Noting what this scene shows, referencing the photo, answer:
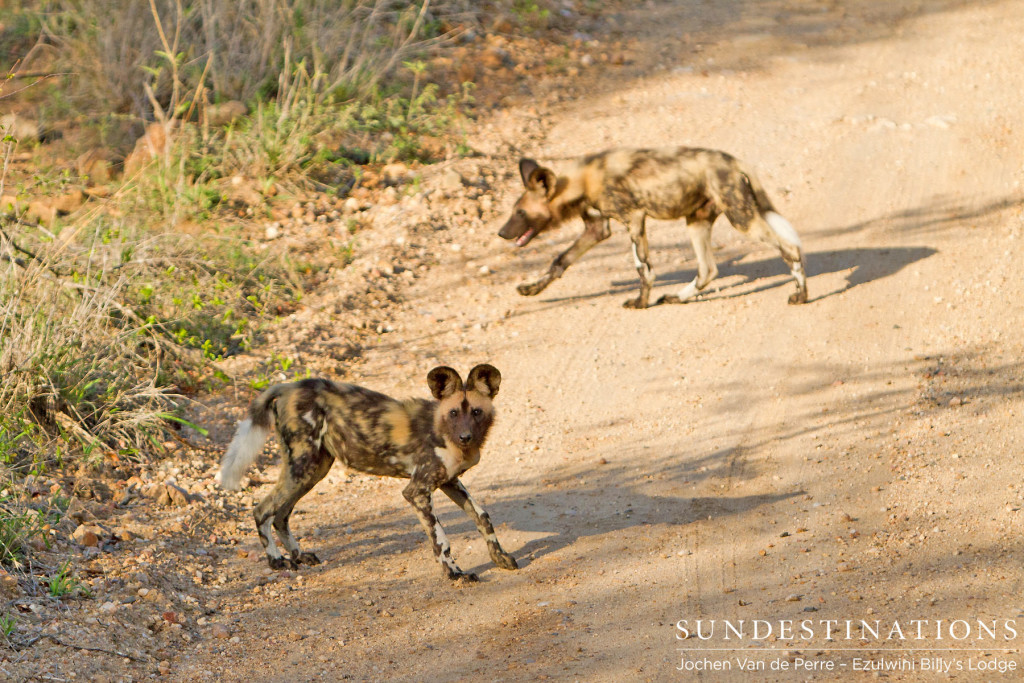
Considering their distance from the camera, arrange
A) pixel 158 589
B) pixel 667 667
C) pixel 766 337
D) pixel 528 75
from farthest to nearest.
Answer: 1. pixel 528 75
2. pixel 766 337
3. pixel 158 589
4. pixel 667 667

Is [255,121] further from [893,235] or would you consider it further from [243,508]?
[893,235]

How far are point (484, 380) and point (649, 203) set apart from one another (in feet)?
9.50

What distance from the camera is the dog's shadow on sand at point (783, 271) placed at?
7.27 m

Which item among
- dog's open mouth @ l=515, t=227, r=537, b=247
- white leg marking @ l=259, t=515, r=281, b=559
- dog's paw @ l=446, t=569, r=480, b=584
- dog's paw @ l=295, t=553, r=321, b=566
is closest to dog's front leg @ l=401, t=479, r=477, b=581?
dog's paw @ l=446, t=569, r=480, b=584

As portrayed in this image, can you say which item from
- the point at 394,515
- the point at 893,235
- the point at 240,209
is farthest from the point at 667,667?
the point at 240,209

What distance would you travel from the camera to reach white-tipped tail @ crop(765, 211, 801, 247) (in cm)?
687

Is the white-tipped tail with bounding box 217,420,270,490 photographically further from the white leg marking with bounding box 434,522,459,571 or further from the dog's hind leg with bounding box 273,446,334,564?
the white leg marking with bounding box 434,522,459,571

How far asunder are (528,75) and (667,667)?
325 inches

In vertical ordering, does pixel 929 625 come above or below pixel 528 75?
below

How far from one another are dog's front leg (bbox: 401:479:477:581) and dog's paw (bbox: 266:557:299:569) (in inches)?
24.9

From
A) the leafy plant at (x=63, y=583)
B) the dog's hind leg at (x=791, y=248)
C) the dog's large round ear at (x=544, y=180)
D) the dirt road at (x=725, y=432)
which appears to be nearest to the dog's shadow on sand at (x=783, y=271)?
the dirt road at (x=725, y=432)

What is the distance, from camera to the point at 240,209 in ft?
27.2

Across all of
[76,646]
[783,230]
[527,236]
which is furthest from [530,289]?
[76,646]

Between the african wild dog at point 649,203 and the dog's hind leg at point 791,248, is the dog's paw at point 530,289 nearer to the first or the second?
the african wild dog at point 649,203
